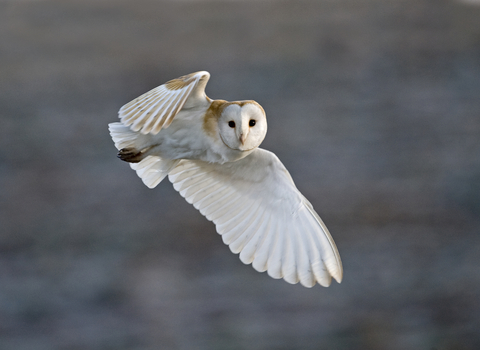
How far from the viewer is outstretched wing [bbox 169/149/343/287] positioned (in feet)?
8.69

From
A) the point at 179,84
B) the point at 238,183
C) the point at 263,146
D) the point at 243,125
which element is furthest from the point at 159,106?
the point at 263,146

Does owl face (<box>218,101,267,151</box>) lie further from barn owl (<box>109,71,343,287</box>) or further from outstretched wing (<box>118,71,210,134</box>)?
outstretched wing (<box>118,71,210,134</box>)

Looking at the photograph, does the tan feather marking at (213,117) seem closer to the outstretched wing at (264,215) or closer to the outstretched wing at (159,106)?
the outstretched wing at (159,106)

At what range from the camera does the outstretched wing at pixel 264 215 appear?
265 centimetres

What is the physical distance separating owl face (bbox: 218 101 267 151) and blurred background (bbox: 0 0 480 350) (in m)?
5.25

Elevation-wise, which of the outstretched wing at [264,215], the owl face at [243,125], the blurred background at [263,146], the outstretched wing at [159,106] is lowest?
the blurred background at [263,146]

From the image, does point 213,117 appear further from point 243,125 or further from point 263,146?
point 263,146

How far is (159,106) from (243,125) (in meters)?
0.37

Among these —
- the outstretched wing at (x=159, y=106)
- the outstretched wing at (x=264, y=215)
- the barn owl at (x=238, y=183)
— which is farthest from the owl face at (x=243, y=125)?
the outstretched wing at (x=264, y=215)

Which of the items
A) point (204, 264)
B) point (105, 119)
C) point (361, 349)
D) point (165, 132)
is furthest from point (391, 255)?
point (165, 132)

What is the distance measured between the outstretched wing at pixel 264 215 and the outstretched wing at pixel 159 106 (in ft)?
2.35

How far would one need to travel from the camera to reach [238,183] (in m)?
2.81

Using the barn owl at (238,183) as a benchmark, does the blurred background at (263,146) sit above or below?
below

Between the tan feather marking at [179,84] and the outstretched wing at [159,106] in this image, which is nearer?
the outstretched wing at [159,106]
